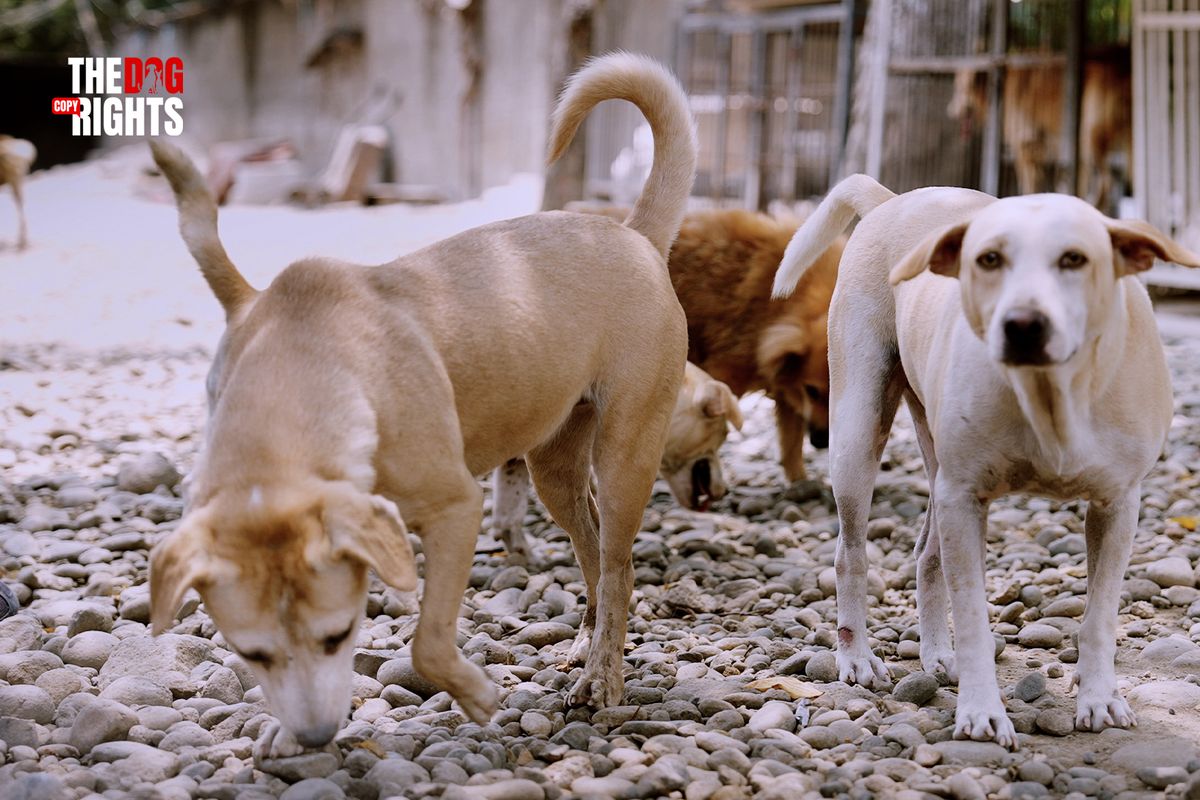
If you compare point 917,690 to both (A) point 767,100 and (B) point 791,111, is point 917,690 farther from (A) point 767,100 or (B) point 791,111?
(A) point 767,100

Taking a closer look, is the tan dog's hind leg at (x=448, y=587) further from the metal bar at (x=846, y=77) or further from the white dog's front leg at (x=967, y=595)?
the metal bar at (x=846, y=77)

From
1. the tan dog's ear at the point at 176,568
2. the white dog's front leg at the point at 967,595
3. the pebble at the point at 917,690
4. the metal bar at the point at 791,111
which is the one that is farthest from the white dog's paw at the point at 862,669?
the metal bar at the point at 791,111

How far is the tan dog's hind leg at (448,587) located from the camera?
314 centimetres

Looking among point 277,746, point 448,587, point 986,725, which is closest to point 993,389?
point 986,725

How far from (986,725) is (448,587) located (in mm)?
1412

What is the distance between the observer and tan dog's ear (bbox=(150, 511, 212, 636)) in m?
2.75

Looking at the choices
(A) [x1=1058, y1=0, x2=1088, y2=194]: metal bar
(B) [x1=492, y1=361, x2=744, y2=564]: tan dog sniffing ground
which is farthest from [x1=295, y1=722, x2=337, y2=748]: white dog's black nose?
(A) [x1=1058, y1=0, x2=1088, y2=194]: metal bar

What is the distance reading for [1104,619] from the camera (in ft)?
11.3

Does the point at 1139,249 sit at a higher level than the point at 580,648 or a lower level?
higher

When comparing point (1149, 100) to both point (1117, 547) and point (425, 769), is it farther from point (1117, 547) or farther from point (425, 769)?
point (425, 769)

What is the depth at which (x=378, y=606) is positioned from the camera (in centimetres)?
462

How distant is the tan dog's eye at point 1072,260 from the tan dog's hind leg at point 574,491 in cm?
160

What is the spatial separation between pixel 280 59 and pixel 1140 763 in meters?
25.0

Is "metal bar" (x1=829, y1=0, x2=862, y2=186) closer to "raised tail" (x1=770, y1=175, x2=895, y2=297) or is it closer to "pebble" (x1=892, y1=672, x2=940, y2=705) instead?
"raised tail" (x1=770, y1=175, x2=895, y2=297)
